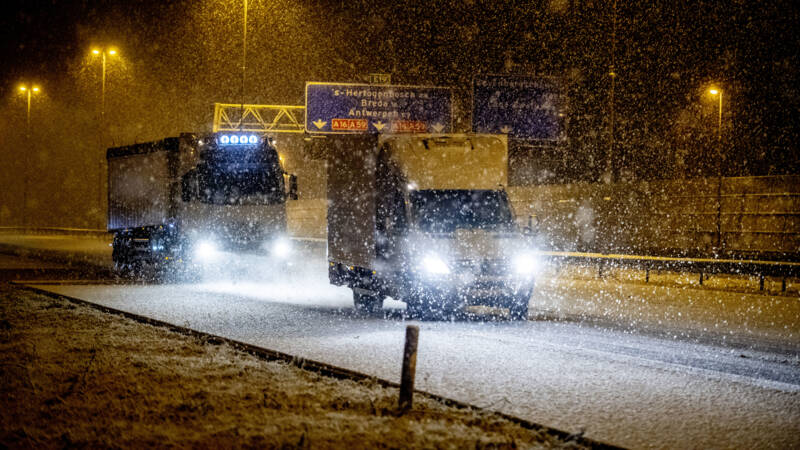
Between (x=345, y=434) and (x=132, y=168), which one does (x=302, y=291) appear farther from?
(x=345, y=434)

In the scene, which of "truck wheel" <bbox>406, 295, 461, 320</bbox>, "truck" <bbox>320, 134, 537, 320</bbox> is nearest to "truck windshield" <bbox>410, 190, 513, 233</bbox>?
"truck" <bbox>320, 134, 537, 320</bbox>

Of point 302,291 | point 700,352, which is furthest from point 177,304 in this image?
point 700,352

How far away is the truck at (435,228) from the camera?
1221cm

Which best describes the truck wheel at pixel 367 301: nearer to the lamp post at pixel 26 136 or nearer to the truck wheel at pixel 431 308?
the truck wheel at pixel 431 308

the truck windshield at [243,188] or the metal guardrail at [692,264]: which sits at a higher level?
the truck windshield at [243,188]

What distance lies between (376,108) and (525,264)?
1846 centimetres

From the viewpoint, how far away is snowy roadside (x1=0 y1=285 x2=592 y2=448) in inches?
223

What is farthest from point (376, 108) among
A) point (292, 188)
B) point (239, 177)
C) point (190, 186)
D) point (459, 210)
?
point (459, 210)

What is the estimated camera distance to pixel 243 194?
20.7m

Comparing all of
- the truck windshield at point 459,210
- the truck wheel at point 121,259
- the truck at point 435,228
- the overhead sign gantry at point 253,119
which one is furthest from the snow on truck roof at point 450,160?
the overhead sign gantry at point 253,119

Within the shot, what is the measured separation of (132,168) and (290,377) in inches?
705

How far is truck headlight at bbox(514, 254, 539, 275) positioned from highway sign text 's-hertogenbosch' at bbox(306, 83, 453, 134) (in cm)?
1783

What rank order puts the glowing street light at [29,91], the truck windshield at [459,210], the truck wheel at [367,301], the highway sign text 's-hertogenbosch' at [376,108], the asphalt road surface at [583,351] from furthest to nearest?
the glowing street light at [29,91]
the highway sign text 's-hertogenbosch' at [376,108]
the truck wheel at [367,301]
the truck windshield at [459,210]
the asphalt road surface at [583,351]

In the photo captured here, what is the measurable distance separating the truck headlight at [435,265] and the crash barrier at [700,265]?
9949 mm
